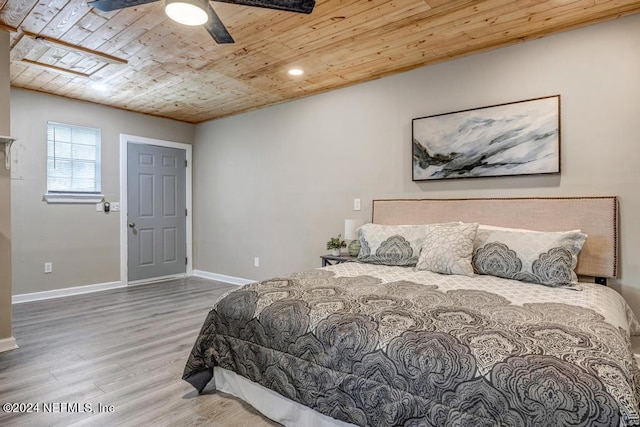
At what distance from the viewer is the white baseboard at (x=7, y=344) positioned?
2736mm

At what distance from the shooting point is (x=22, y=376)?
232 centimetres

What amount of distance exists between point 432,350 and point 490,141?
2.22 metres

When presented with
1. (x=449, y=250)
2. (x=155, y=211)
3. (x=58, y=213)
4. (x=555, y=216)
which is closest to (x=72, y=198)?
(x=58, y=213)

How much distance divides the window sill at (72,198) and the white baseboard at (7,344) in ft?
6.92

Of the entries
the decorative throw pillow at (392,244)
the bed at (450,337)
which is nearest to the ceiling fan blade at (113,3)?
the bed at (450,337)

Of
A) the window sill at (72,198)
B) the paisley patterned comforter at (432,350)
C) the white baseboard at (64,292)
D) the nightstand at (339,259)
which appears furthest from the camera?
the window sill at (72,198)

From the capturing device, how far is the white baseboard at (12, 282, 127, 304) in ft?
13.6

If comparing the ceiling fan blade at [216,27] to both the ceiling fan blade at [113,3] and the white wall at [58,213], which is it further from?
the white wall at [58,213]

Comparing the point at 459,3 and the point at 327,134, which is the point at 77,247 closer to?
the point at 327,134

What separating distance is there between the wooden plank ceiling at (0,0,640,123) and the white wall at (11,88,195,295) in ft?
1.32

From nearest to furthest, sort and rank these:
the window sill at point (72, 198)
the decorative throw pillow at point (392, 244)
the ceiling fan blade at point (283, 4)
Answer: the ceiling fan blade at point (283, 4) < the decorative throw pillow at point (392, 244) < the window sill at point (72, 198)

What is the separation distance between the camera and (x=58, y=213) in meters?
4.42

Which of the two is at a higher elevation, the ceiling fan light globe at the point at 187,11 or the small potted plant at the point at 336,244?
the ceiling fan light globe at the point at 187,11

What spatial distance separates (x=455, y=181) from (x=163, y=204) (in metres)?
4.28
